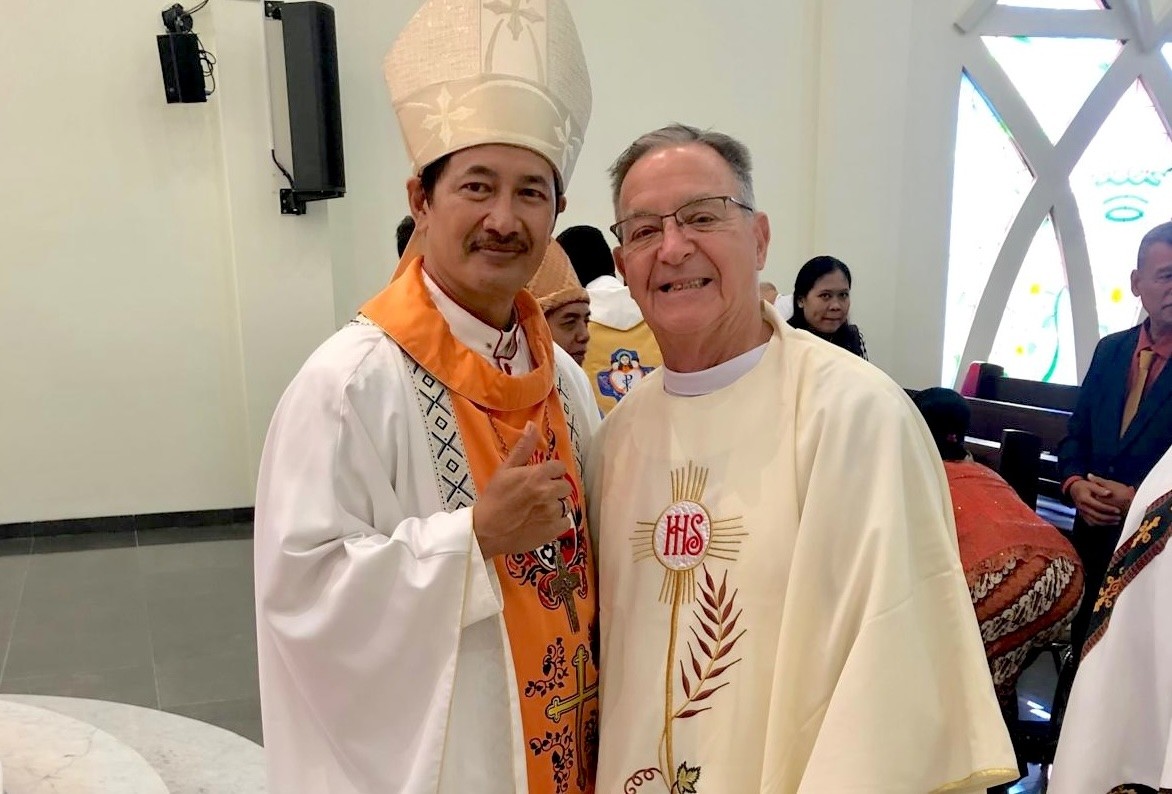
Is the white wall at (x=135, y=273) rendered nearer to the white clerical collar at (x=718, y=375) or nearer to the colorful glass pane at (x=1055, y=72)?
the white clerical collar at (x=718, y=375)

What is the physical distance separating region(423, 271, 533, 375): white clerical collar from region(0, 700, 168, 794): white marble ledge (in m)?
1.57

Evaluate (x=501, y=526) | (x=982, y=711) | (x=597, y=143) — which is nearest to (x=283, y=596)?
(x=501, y=526)

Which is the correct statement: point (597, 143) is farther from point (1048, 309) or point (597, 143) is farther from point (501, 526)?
point (501, 526)

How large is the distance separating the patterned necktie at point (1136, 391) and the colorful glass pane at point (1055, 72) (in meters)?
5.66

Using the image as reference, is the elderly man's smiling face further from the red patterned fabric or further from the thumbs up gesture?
the red patterned fabric

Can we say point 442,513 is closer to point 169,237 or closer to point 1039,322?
point 169,237

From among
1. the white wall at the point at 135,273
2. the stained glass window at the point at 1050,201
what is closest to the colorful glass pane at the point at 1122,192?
the stained glass window at the point at 1050,201

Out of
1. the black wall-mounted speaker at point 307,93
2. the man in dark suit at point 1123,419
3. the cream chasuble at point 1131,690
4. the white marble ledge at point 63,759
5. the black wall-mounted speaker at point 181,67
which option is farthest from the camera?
the black wall-mounted speaker at point 307,93

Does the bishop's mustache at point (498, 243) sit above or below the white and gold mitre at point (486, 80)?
below

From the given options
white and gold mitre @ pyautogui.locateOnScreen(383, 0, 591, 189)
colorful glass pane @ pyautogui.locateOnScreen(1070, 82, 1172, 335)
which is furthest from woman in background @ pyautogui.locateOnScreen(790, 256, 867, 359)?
colorful glass pane @ pyautogui.locateOnScreen(1070, 82, 1172, 335)

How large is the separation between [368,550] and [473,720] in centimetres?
33

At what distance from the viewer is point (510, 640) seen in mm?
1465

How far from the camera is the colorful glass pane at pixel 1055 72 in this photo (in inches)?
315

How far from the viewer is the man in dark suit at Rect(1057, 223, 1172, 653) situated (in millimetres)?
3160
